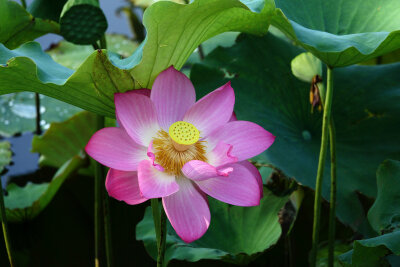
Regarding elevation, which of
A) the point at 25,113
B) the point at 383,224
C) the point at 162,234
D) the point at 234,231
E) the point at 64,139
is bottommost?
the point at 25,113

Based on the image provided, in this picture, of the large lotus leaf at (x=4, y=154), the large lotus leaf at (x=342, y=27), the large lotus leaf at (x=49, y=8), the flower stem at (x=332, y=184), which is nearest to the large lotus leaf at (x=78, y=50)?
the large lotus leaf at (x=4, y=154)

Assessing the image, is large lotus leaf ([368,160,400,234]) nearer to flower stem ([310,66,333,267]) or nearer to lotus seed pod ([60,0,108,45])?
flower stem ([310,66,333,267])

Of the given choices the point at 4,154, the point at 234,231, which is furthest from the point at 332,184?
the point at 4,154

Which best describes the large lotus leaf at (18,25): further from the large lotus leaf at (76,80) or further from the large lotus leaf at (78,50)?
the large lotus leaf at (78,50)

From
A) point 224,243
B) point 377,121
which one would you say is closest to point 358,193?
point 377,121

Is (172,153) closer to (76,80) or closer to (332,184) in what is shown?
(76,80)

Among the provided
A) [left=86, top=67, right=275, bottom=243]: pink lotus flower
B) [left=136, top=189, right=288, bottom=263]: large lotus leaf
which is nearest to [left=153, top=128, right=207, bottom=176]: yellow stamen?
[left=86, top=67, right=275, bottom=243]: pink lotus flower
